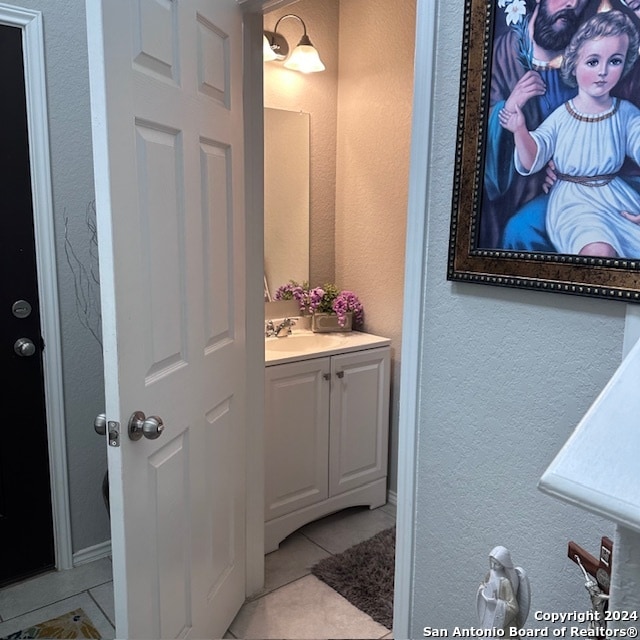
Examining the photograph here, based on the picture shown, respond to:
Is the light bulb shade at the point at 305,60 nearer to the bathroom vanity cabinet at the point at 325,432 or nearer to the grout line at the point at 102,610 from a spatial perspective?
the bathroom vanity cabinet at the point at 325,432

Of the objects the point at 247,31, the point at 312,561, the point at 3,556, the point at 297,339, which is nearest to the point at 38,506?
the point at 3,556

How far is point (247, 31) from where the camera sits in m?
1.78

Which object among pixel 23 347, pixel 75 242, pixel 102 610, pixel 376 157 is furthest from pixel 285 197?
pixel 102 610

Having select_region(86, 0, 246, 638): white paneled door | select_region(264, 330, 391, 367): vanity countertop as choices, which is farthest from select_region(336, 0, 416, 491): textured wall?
select_region(86, 0, 246, 638): white paneled door

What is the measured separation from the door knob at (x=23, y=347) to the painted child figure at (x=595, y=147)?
186 cm

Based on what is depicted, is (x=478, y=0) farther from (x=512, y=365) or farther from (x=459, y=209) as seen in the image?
(x=512, y=365)

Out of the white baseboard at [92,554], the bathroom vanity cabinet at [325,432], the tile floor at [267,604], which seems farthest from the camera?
the bathroom vanity cabinet at [325,432]

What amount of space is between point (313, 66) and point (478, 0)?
5.52 feet

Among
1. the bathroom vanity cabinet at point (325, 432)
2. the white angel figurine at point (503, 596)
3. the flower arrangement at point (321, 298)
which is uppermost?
the flower arrangement at point (321, 298)

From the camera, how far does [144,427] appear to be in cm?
130

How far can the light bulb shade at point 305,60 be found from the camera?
266 cm

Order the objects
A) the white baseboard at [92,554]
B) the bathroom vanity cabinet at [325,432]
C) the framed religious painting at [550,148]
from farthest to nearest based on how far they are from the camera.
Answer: the bathroom vanity cabinet at [325,432], the white baseboard at [92,554], the framed religious painting at [550,148]

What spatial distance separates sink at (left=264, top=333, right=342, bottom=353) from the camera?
8.74 feet

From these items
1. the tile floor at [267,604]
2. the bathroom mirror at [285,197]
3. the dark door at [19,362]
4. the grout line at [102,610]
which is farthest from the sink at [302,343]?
the grout line at [102,610]
